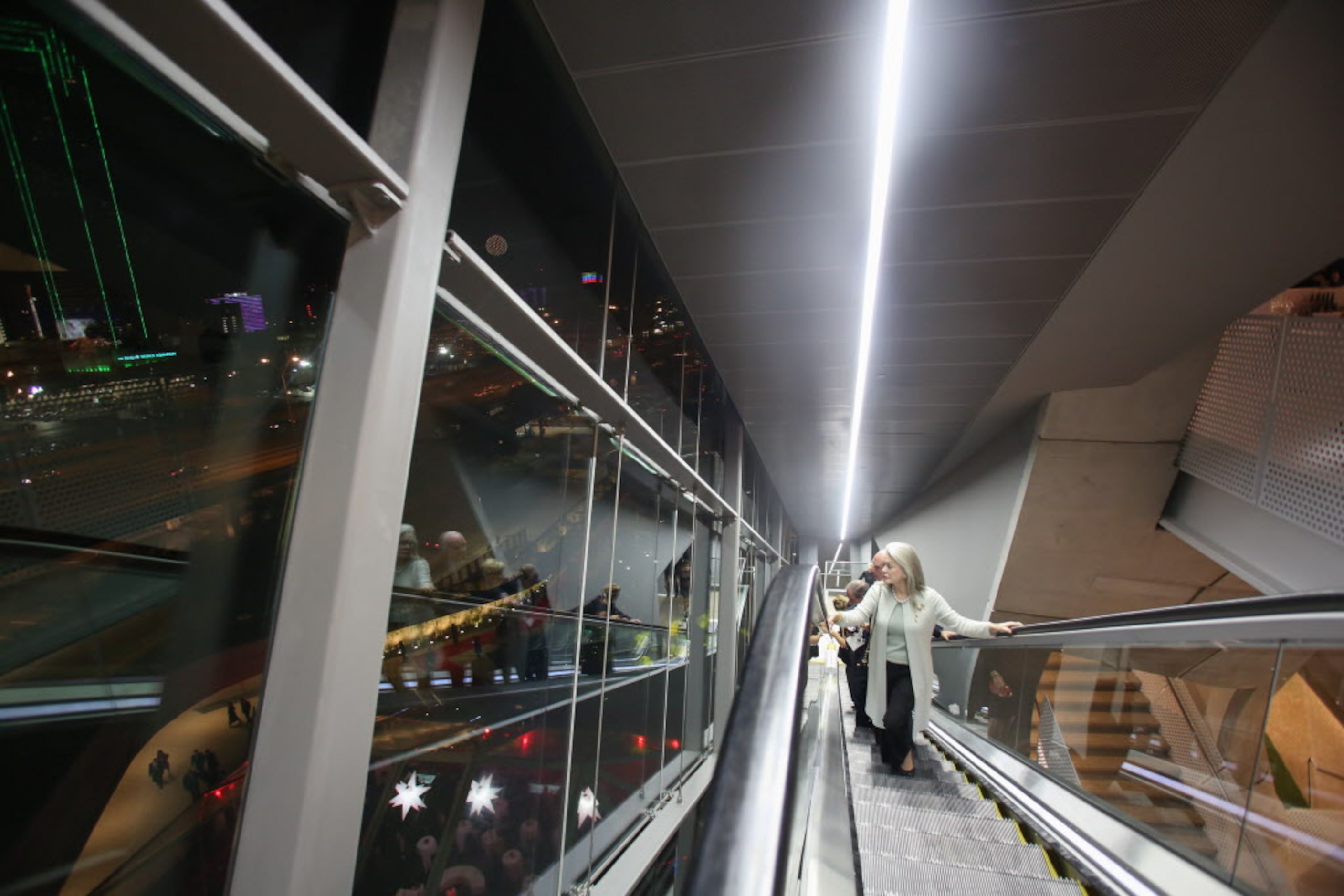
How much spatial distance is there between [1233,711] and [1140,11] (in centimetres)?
276

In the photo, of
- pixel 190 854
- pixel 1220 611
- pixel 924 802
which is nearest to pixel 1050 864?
pixel 924 802

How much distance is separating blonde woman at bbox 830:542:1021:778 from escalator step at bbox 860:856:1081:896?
4.48 ft

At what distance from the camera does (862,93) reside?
3006mm

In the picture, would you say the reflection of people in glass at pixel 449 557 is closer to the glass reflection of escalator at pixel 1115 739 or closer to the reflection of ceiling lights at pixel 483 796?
the reflection of ceiling lights at pixel 483 796

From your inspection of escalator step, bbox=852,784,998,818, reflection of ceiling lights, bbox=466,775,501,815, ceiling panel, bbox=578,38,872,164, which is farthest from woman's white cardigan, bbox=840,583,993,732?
ceiling panel, bbox=578,38,872,164

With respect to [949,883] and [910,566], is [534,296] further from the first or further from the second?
[949,883]

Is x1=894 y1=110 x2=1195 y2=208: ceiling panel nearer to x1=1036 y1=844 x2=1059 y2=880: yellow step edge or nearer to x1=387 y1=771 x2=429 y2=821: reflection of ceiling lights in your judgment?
x1=1036 y1=844 x2=1059 y2=880: yellow step edge

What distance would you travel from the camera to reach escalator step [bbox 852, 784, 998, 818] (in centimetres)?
304

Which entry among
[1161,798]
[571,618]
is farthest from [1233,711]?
[571,618]

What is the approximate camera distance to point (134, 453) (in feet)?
4.17

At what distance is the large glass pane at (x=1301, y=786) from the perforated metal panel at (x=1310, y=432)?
3.80 metres

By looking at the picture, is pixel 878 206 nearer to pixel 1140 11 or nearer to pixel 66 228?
pixel 1140 11

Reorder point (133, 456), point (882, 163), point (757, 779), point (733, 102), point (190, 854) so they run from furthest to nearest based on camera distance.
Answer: point (882, 163) < point (733, 102) < point (190, 854) < point (133, 456) < point (757, 779)

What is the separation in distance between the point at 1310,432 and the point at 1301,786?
4464 mm
